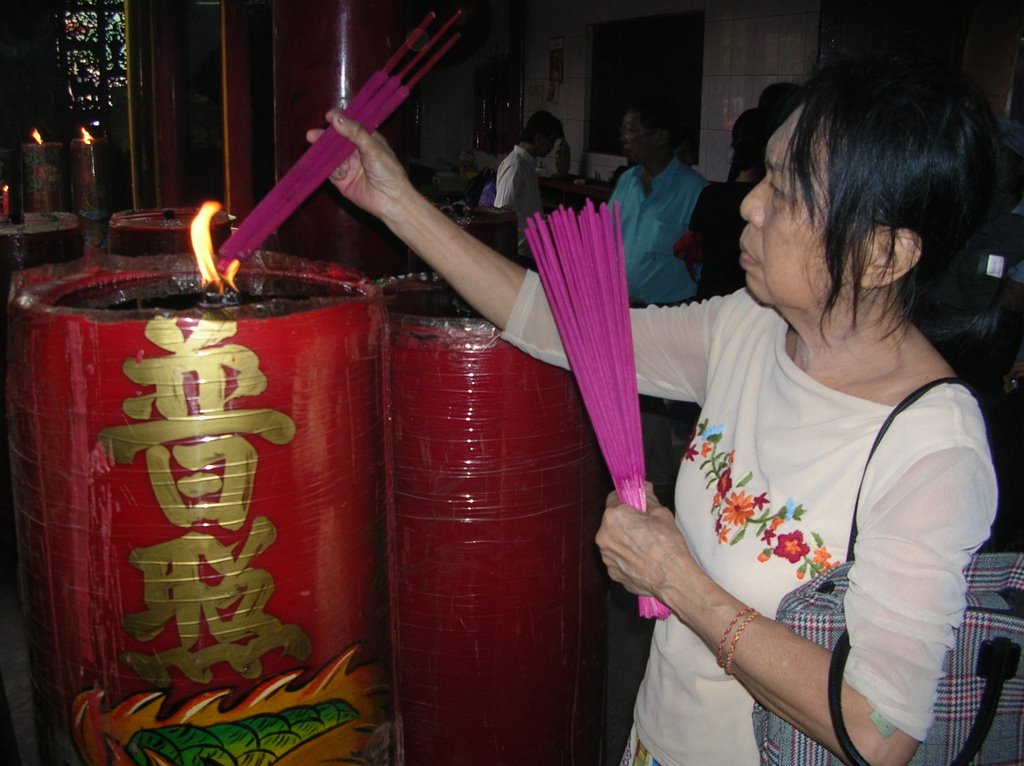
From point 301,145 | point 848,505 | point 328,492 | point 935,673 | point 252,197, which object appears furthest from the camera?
point 252,197

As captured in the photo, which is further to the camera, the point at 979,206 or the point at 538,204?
the point at 538,204

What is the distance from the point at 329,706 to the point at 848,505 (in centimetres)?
67

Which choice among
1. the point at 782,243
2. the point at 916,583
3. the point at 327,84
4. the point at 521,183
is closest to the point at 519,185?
the point at 521,183

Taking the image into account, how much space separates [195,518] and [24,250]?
69.8 inches

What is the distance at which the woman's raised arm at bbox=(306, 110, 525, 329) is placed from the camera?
1.25m

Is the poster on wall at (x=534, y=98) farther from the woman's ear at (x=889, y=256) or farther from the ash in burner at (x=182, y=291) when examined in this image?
the woman's ear at (x=889, y=256)

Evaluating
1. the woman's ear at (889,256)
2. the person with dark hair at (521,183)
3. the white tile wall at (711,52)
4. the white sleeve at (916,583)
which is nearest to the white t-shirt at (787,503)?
the white sleeve at (916,583)

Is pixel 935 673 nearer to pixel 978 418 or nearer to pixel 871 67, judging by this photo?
pixel 978 418

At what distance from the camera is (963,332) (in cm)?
159

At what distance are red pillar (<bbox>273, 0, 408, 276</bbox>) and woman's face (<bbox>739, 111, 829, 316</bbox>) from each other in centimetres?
93

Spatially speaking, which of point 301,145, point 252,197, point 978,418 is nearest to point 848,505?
point 978,418

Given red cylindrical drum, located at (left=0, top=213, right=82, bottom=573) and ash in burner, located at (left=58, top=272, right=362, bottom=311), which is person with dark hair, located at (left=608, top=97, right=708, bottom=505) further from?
ash in burner, located at (left=58, top=272, right=362, bottom=311)

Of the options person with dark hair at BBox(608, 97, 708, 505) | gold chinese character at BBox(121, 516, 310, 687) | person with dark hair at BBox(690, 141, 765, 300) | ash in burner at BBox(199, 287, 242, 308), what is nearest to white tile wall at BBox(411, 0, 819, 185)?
person with dark hair at BBox(608, 97, 708, 505)

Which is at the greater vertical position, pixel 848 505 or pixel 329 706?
pixel 848 505
